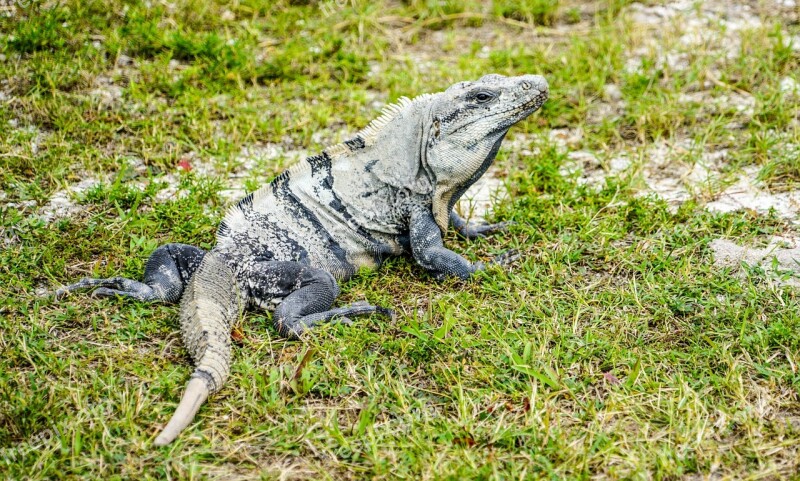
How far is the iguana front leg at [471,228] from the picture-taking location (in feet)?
17.5

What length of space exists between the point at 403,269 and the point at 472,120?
3.35ft

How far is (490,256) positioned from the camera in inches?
202

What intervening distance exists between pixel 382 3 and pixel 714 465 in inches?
243

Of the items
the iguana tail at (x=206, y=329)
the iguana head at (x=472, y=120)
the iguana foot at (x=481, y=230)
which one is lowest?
the iguana foot at (x=481, y=230)

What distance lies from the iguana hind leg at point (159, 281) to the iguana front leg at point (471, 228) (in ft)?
5.57

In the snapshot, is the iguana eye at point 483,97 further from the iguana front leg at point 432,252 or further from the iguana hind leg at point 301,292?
the iguana hind leg at point 301,292

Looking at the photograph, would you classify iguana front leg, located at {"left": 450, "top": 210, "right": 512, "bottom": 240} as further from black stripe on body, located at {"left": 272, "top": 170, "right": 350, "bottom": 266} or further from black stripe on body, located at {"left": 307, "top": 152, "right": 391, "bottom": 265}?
black stripe on body, located at {"left": 272, "top": 170, "right": 350, "bottom": 266}

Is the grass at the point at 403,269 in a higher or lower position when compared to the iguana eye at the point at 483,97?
lower

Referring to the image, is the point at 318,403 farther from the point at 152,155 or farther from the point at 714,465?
the point at 152,155

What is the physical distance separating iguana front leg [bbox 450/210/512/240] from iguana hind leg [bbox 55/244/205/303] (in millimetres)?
1699

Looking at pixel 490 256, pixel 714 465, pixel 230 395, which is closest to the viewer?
pixel 714 465

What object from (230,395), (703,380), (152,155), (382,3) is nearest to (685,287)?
(703,380)

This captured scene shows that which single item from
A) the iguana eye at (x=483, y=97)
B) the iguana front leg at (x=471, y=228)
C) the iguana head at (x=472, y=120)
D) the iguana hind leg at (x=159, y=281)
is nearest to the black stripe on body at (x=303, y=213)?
the iguana hind leg at (x=159, y=281)

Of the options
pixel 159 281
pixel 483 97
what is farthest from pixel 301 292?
pixel 483 97
